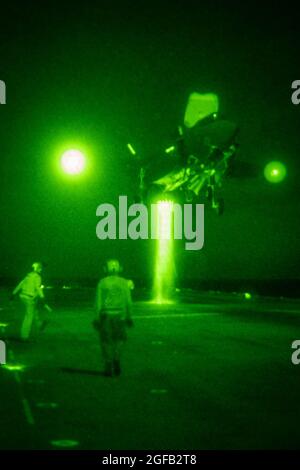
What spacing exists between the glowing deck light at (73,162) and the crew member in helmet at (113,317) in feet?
23.5

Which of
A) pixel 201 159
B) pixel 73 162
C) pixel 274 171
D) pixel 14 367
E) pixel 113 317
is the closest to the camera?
pixel 113 317

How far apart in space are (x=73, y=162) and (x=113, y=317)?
25.3ft

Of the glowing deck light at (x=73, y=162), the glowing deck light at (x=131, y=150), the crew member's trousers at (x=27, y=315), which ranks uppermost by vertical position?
the glowing deck light at (x=131, y=150)

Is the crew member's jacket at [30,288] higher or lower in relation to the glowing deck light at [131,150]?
lower

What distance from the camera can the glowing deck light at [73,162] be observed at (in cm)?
1855

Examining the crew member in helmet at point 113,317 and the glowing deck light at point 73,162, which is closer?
the crew member in helmet at point 113,317

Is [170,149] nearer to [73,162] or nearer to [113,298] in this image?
[73,162]

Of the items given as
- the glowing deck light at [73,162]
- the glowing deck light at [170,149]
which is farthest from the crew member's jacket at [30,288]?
the glowing deck light at [170,149]

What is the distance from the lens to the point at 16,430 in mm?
7980

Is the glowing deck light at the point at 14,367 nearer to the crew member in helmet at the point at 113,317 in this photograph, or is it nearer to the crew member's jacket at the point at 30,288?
the crew member in helmet at the point at 113,317

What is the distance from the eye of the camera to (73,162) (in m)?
18.6

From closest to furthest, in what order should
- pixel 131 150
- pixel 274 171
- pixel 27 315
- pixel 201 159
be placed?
pixel 27 315, pixel 274 171, pixel 201 159, pixel 131 150

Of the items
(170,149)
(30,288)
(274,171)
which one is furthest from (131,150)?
(30,288)
